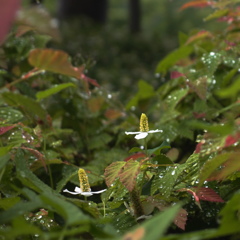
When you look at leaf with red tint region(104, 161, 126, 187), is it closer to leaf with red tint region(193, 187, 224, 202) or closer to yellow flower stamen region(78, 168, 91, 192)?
yellow flower stamen region(78, 168, 91, 192)

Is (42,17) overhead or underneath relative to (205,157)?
overhead

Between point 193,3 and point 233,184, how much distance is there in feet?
3.59

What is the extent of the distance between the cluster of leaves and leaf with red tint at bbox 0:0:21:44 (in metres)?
0.26

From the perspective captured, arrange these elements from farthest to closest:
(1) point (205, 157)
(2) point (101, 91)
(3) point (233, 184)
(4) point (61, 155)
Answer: (2) point (101, 91) < (4) point (61, 155) < (3) point (233, 184) < (1) point (205, 157)

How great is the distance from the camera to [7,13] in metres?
0.63

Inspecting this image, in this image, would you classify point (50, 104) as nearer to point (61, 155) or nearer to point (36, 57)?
point (61, 155)

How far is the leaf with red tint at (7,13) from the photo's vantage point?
0.62 metres

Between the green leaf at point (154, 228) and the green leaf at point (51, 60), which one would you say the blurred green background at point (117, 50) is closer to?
the green leaf at point (51, 60)

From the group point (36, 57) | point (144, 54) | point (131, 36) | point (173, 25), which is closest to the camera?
point (36, 57)

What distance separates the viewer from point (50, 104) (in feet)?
6.16

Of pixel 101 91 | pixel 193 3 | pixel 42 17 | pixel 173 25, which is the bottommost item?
pixel 173 25

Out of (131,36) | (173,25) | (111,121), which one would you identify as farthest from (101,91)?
(173,25)

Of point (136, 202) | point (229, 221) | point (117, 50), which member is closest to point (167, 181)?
point (136, 202)

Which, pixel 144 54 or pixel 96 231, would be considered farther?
pixel 144 54
